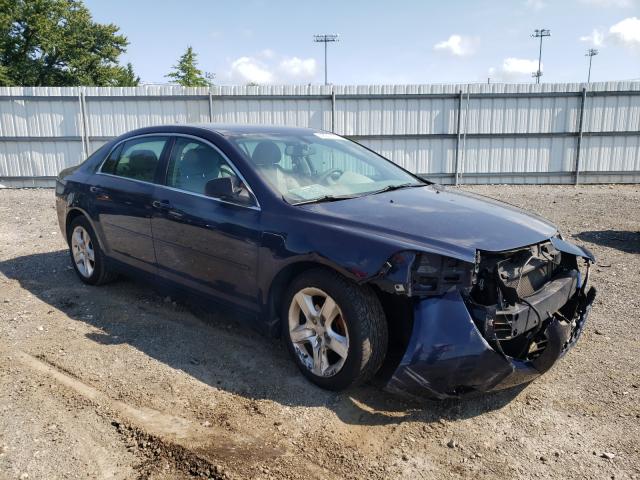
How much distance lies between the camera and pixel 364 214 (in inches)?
131

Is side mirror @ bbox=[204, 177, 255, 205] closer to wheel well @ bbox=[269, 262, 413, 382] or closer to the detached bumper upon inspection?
wheel well @ bbox=[269, 262, 413, 382]

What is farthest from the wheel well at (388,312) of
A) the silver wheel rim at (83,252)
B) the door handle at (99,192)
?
the silver wheel rim at (83,252)

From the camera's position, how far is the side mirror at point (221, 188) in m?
3.59

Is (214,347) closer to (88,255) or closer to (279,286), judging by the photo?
(279,286)

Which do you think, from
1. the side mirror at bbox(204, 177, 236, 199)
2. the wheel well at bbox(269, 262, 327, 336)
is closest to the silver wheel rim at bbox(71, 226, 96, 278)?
the side mirror at bbox(204, 177, 236, 199)

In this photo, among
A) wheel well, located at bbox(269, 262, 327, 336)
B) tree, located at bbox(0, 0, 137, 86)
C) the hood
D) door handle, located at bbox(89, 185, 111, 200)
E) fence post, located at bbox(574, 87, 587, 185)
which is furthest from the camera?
tree, located at bbox(0, 0, 137, 86)

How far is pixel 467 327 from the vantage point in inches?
110

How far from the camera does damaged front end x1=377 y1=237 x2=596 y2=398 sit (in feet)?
9.20

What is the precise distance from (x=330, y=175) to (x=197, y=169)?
3.39ft

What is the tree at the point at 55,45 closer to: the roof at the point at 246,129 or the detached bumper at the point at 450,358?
the roof at the point at 246,129

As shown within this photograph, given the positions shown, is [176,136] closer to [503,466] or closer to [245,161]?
[245,161]

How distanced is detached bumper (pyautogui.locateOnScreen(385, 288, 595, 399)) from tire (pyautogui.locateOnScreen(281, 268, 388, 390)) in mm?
223

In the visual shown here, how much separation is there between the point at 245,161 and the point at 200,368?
1.50 meters

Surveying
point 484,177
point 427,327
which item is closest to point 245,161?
point 427,327
